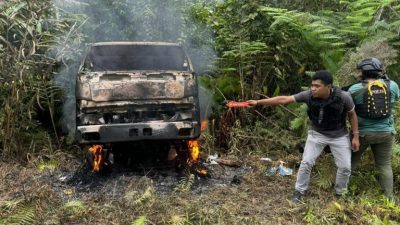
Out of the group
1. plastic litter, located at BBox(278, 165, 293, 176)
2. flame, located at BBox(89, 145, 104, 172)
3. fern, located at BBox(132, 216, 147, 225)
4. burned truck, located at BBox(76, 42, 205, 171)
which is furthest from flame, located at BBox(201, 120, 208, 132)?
fern, located at BBox(132, 216, 147, 225)

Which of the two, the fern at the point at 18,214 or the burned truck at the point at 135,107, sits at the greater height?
the burned truck at the point at 135,107

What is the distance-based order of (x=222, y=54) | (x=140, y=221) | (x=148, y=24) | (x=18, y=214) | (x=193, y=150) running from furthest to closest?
(x=148, y=24)
(x=222, y=54)
(x=193, y=150)
(x=18, y=214)
(x=140, y=221)

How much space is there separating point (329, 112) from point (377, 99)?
1.92 ft

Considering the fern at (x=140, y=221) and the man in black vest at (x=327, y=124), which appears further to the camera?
the man in black vest at (x=327, y=124)

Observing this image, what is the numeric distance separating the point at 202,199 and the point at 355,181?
213cm

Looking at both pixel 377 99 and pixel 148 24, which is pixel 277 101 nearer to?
pixel 377 99

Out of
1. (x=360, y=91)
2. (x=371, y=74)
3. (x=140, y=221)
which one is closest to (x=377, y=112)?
(x=360, y=91)

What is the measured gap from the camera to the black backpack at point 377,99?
491 centimetres

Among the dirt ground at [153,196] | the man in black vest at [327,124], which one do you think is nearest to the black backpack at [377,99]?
the man in black vest at [327,124]

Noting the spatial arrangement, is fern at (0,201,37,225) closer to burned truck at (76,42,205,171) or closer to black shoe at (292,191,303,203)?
burned truck at (76,42,205,171)

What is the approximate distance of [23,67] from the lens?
645 centimetres

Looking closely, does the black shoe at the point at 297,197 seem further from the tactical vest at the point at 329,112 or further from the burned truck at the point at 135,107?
the burned truck at the point at 135,107

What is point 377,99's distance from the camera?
4910 millimetres

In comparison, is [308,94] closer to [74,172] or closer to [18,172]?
[74,172]
